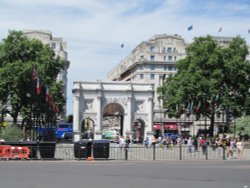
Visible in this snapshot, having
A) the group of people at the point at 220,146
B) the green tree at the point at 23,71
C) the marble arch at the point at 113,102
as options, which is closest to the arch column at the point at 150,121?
the marble arch at the point at 113,102

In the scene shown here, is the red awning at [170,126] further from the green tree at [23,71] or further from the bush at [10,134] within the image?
the bush at [10,134]

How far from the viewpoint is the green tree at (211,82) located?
7038 centimetres

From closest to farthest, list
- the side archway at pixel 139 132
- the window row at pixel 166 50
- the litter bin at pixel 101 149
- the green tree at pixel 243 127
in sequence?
the litter bin at pixel 101 149 → the green tree at pixel 243 127 → the side archway at pixel 139 132 → the window row at pixel 166 50

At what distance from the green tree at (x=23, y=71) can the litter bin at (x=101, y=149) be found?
30.2m

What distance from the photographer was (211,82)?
69.6m

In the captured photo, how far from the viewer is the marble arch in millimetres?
78250

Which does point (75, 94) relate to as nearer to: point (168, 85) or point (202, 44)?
point (168, 85)

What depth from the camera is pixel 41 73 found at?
6378 cm

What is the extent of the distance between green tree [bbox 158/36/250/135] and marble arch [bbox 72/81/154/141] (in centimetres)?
648

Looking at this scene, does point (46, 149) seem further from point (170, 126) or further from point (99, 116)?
point (170, 126)

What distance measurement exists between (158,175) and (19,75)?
4645 centimetres

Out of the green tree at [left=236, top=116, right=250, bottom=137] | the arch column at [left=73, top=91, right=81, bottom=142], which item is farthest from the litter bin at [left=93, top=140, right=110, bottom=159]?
the arch column at [left=73, top=91, right=81, bottom=142]

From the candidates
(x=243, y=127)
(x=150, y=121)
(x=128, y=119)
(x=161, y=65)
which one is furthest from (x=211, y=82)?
(x=161, y=65)

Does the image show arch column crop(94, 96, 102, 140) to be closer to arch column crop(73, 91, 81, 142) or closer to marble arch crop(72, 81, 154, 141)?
marble arch crop(72, 81, 154, 141)
